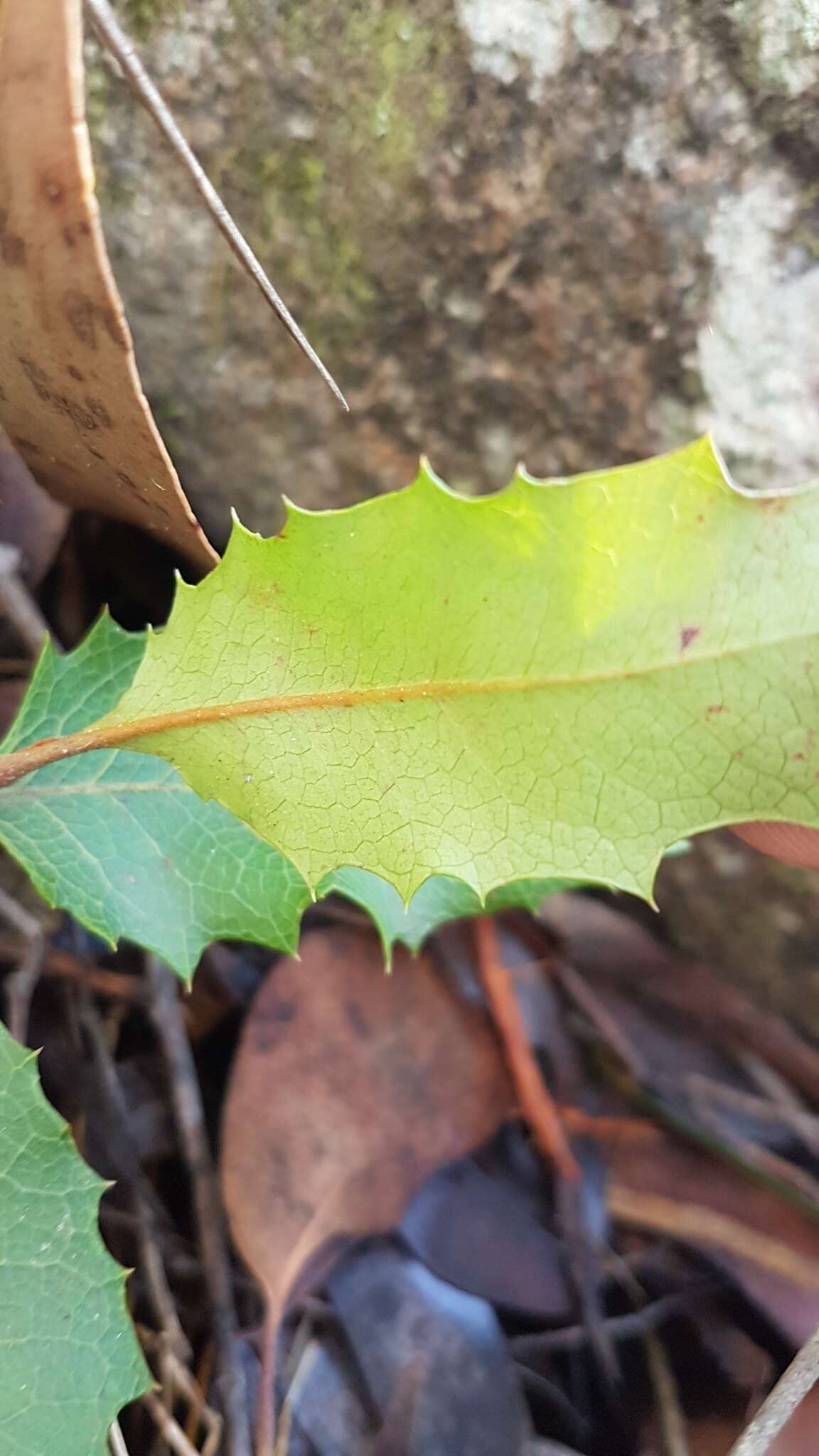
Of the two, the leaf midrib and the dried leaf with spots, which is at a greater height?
the leaf midrib

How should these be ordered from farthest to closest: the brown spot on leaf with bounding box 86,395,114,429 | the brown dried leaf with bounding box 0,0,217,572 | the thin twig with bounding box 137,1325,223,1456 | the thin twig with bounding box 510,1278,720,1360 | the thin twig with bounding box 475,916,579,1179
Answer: the thin twig with bounding box 475,916,579,1179
the thin twig with bounding box 510,1278,720,1360
the thin twig with bounding box 137,1325,223,1456
the brown spot on leaf with bounding box 86,395,114,429
the brown dried leaf with bounding box 0,0,217,572

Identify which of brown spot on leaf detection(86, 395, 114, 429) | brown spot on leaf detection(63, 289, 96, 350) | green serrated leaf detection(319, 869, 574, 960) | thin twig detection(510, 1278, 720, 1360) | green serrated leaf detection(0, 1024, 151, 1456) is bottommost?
thin twig detection(510, 1278, 720, 1360)

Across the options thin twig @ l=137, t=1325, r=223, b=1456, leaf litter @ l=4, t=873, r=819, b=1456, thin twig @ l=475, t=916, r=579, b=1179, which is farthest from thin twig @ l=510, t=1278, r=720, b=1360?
thin twig @ l=137, t=1325, r=223, b=1456

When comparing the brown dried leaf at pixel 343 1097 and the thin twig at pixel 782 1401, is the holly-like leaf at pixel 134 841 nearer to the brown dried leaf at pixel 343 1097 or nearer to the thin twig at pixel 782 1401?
the brown dried leaf at pixel 343 1097

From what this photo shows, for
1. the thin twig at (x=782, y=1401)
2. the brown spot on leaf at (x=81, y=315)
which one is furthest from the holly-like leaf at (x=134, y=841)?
the thin twig at (x=782, y=1401)

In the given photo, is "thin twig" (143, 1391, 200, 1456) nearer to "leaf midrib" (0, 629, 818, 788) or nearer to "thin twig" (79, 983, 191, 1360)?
"thin twig" (79, 983, 191, 1360)

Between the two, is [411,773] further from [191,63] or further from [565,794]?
[191,63]
